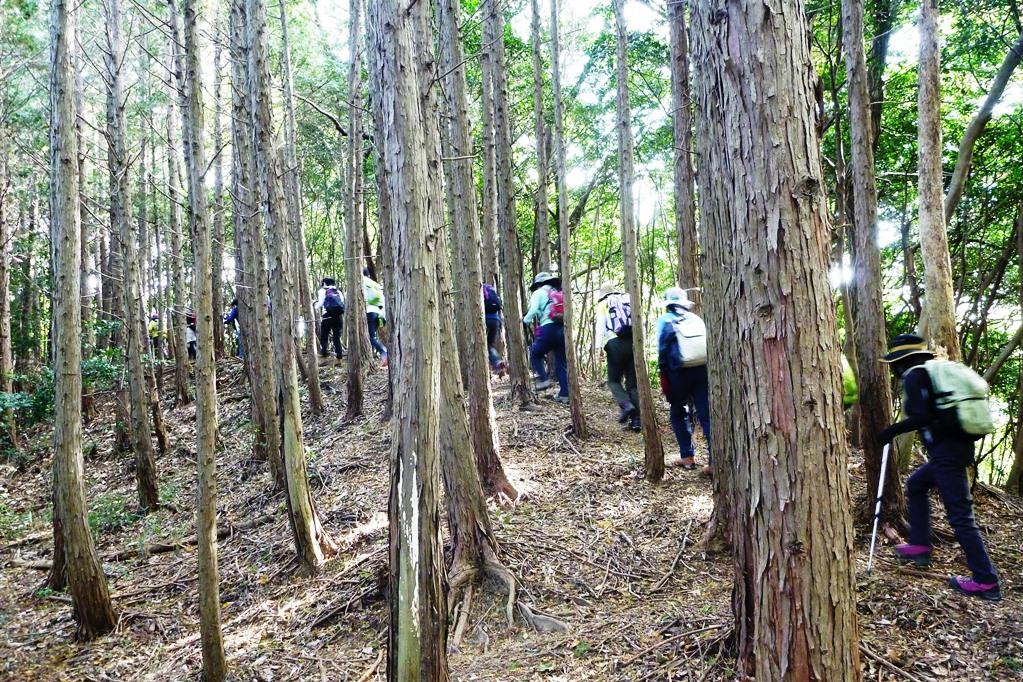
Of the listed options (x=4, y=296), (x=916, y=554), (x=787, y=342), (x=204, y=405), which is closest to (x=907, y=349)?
(x=916, y=554)

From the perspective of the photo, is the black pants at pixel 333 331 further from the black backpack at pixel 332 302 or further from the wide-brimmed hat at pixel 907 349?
the wide-brimmed hat at pixel 907 349

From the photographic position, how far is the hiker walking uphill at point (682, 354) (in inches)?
290

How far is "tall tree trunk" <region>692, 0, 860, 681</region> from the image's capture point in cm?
277

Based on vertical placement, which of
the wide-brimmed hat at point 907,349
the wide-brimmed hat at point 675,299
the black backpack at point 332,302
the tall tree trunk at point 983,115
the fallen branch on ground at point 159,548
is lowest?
the fallen branch on ground at point 159,548

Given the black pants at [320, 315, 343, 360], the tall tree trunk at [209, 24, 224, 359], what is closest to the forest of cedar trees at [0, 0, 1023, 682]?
the black pants at [320, 315, 343, 360]

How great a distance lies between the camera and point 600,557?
6.22 meters

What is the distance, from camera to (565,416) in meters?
10.1

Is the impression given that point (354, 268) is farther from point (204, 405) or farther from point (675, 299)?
point (204, 405)

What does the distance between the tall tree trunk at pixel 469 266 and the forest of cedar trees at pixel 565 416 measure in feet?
0.11

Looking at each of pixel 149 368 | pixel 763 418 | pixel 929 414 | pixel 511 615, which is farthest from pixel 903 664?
pixel 149 368

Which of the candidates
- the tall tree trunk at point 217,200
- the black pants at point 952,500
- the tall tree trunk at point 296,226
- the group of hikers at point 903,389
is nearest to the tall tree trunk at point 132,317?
the tall tree trunk at point 296,226

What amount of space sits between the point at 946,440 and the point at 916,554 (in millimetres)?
899

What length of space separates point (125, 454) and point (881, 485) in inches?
545

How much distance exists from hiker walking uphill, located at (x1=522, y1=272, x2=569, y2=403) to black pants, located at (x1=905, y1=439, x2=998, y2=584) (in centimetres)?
550
